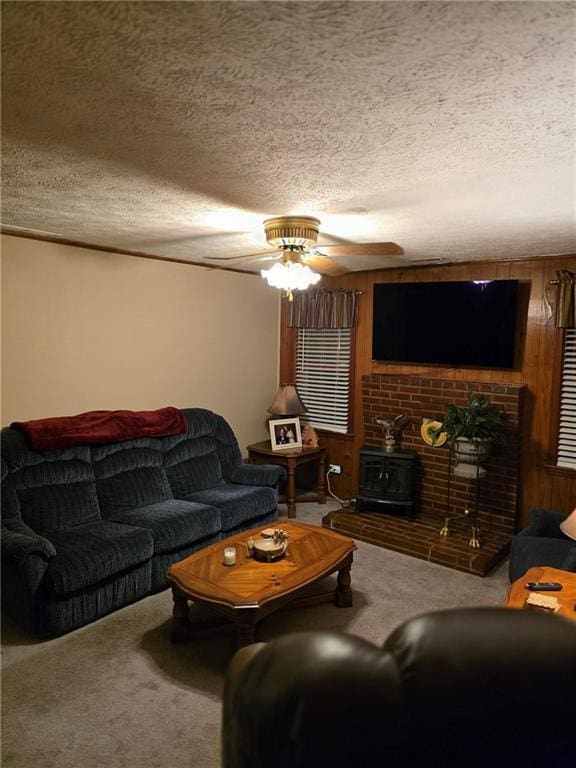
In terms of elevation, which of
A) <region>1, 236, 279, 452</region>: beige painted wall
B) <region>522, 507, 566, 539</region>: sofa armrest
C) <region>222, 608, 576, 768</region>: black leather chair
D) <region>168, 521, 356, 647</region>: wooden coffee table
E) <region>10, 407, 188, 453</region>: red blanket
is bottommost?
<region>168, 521, 356, 647</region>: wooden coffee table

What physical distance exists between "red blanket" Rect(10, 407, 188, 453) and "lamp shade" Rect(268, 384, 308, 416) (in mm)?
1211

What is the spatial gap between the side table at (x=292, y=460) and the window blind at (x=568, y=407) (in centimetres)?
234

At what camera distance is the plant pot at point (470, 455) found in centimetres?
432

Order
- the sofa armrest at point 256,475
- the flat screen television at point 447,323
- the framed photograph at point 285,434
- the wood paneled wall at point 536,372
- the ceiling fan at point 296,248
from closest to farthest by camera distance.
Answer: the ceiling fan at point 296,248 < the wood paneled wall at point 536,372 < the flat screen television at point 447,323 < the sofa armrest at point 256,475 < the framed photograph at point 285,434

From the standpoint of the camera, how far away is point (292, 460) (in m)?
5.27

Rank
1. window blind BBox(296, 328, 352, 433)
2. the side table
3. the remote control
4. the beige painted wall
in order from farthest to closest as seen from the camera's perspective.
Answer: window blind BBox(296, 328, 352, 433)
the side table
the beige painted wall
the remote control

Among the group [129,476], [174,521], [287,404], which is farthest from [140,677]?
[287,404]

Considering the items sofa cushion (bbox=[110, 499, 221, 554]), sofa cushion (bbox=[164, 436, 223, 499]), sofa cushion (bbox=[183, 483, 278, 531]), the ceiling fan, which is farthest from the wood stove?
the ceiling fan

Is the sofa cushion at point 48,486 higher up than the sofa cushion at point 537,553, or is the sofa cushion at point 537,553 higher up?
the sofa cushion at point 48,486

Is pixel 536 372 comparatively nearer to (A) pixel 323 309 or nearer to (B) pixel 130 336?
(A) pixel 323 309

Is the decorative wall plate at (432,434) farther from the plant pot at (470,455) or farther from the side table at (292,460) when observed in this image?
the side table at (292,460)

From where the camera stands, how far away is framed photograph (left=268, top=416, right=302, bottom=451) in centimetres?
557

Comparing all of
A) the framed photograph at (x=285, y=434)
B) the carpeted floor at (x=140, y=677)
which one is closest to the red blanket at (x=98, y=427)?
the framed photograph at (x=285, y=434)

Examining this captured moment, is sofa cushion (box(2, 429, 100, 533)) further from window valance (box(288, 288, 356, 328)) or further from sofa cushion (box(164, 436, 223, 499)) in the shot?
window valance (box(288, 288, 356, 328))
